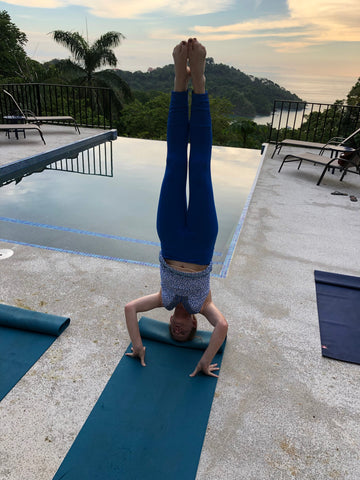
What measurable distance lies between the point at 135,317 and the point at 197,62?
1298 millimetres

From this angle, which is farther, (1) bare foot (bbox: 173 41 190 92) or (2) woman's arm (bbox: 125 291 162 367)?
(2) woman's arm (bbox: 125 291 162 367)

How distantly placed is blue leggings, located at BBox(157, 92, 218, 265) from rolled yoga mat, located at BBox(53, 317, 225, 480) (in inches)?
23.8

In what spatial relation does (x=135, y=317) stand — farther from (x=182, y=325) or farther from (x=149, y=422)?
(x=149, y=422)

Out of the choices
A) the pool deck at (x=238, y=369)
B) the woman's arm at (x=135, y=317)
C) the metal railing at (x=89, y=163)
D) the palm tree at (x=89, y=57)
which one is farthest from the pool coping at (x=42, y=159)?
the palm tree at (x=89, y=57)

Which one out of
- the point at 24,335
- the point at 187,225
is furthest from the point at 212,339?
the point at 24,335

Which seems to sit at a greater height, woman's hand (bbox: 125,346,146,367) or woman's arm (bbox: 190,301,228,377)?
woman's arm (bbox: 190,301,228,377)

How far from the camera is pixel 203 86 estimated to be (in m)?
1.76

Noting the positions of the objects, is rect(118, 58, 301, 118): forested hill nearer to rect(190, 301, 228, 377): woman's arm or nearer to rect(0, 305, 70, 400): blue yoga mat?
rect(0, 305, 70, 400): blue yoga mat

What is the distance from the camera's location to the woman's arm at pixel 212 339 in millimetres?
1797

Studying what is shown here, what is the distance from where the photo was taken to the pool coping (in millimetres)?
5758

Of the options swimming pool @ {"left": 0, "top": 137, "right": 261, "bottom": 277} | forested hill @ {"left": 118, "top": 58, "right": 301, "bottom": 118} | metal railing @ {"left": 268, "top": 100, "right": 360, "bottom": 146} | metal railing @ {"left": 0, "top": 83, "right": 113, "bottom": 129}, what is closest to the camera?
swimming pool @ {"left": 0, "top": 137, "right": 261, "bottom": 277}

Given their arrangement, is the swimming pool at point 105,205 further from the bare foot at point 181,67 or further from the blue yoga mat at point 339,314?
the bare foot at point 181,67

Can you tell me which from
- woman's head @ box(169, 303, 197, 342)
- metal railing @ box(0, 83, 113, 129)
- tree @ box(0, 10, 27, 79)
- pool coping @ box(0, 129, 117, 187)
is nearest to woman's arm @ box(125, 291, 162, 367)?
woman's head @ box(169, 303, 197, 342)

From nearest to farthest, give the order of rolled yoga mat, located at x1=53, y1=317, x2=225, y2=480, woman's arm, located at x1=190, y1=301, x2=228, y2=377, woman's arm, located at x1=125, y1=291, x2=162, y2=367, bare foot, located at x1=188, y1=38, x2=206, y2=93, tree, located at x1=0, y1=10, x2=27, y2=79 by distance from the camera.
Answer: rolled yoga mat, located at x1=53, y1=317, x2=225, y2=480, bare foot, located at x1=188, y1=38, x2=206, y2=93, woman's arm, located at x1=190, y1=301, x2=228, y2=377, woman's arm, located at x1=125, y1=291, x2=162, y2=367, tree, located at x1=0, y1=10, x2=27, y2=79
